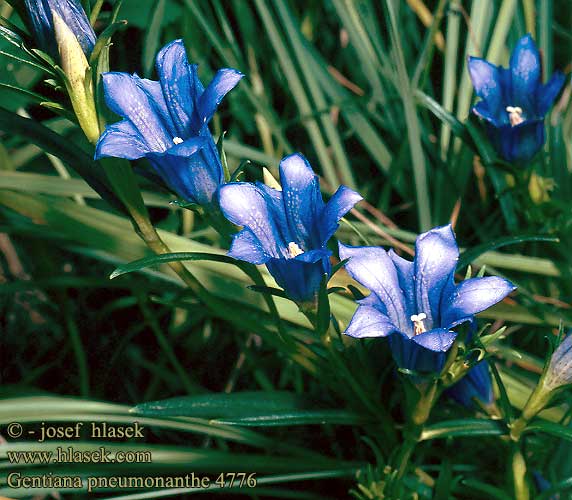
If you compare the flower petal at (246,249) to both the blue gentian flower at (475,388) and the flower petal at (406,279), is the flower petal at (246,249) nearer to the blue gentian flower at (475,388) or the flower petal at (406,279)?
the flower petal at (406,279)

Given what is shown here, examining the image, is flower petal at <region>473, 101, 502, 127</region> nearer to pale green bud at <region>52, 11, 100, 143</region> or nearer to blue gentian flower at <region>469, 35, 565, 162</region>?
blue gentian flower at <region>469, 35, 565, 162</region>

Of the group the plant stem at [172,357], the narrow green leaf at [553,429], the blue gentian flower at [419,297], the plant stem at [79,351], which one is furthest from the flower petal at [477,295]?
the plant stem at [79,351]

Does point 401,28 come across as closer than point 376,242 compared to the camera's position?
No

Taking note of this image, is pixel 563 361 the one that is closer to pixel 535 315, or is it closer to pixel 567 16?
pixel 535 315

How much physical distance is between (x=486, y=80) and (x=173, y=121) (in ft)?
1.96

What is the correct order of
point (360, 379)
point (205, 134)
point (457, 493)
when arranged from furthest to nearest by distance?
point (457, 493)
point (360, 379)
point (205, 134)

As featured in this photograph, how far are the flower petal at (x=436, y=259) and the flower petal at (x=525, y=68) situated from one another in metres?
0.52

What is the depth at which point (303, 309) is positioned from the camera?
841 mm

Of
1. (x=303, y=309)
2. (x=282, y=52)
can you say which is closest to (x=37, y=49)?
(x=303, y=309)

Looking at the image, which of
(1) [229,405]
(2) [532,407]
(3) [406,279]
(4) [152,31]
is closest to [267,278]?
(1) [229,405]

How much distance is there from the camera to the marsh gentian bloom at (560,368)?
2.75 feet

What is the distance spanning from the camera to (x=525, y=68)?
1201 millimetres

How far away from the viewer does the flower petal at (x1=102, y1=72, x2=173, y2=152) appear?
0.77 m

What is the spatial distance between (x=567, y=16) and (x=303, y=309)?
145cm
